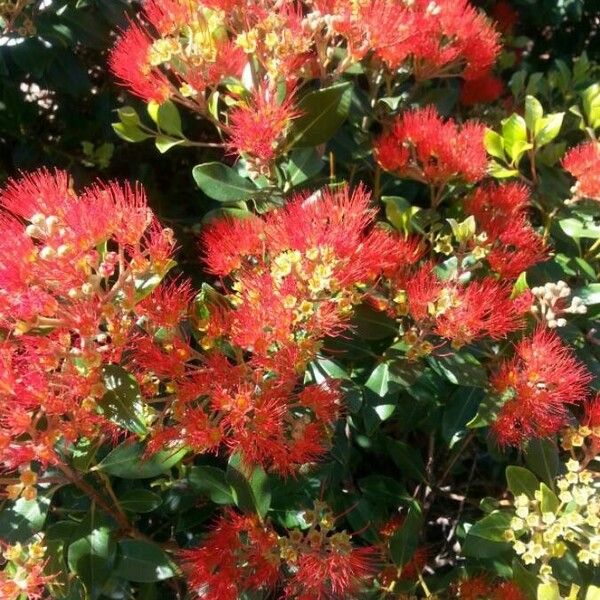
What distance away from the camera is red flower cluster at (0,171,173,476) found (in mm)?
→ 1190

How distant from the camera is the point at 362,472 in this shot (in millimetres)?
2400

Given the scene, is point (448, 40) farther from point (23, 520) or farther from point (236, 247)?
point (23, 520)

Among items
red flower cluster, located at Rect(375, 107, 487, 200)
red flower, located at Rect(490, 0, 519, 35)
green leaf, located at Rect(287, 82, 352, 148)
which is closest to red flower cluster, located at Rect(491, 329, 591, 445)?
red flower cluster, located at Rect(375, 107, 487, 200)

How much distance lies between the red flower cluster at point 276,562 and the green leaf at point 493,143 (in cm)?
97

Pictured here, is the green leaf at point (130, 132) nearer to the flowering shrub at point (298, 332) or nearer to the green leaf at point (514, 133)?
the flowering shrub at point (298, 332)

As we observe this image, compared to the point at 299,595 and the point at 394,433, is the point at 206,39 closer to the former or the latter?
the point at 299,595

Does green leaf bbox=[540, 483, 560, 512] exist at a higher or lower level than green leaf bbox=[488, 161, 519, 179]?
lower

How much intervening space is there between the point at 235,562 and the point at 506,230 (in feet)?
3.10

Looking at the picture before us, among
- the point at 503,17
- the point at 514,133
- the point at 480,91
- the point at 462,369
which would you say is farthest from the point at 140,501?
the point at 503,17

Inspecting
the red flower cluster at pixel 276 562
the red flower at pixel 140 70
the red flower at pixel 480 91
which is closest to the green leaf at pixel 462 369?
the red flower cluster at pixel 276 562

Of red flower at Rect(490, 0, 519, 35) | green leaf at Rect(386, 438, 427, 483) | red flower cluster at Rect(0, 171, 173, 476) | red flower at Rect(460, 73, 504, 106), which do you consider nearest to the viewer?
red flower cluster at Rect(0, 171, 173, 476)

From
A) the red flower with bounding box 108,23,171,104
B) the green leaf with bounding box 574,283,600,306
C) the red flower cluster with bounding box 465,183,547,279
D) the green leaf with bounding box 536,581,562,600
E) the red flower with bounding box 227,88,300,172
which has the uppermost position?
the red flower with bounding box 108,23,171,104

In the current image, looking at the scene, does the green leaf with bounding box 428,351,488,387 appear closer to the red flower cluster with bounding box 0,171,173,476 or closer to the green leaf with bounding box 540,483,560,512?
the green leaf with bounding box 540,483,560,512

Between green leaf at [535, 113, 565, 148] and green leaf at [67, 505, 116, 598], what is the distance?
1.40 m
